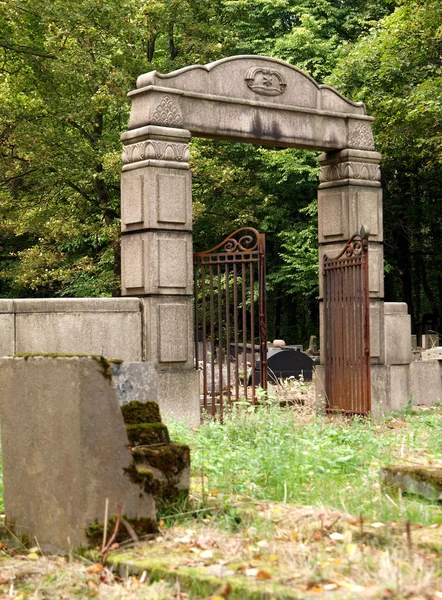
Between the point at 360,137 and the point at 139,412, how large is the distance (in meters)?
Result: 7.55

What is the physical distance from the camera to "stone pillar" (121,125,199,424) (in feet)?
34.3

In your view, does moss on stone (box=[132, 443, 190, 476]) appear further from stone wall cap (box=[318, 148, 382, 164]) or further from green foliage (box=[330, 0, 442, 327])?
Answer: green foliage (box=[330, 0, 442, 327])

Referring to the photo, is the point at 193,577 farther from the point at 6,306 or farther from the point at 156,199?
the point at 156,199

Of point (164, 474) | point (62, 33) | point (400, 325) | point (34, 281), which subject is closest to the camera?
point (164, 474)

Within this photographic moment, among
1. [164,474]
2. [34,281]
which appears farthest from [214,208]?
[164,474]

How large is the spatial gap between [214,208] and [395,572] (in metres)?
21.9

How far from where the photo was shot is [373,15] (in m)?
27.7

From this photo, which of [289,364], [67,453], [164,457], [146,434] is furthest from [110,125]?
[67,453]

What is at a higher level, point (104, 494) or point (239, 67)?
point (239, 67)

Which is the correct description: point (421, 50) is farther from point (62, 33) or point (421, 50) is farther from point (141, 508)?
point (141, 508)

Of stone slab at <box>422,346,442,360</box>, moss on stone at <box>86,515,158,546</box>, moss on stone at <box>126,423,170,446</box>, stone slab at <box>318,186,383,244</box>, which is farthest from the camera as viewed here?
stone slab at <box>422,346,442,360</box>

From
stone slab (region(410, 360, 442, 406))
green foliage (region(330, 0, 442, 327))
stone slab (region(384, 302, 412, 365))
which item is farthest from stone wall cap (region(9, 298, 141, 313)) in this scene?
green foliage (region(330, 0, 442, 327))

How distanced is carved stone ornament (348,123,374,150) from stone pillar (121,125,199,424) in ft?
8.67

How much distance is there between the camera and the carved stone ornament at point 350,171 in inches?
483
